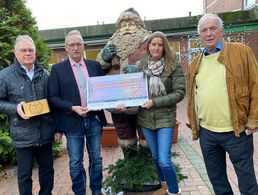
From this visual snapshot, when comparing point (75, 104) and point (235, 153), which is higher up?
point (75, 104)

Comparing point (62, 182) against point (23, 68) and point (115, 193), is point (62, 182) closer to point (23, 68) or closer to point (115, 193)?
point (115, 193)

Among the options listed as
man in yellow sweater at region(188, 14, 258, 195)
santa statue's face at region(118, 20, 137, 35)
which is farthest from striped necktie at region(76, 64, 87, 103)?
man in yellow sweater at region(188, 14, 258, 195)

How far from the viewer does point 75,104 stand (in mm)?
3615

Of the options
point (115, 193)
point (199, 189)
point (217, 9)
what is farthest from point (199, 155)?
point (217, 9)

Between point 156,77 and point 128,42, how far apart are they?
21.9 inches

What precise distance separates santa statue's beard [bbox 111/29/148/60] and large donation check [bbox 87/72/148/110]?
12.7 inches

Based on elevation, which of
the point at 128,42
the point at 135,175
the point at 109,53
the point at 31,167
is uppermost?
the point at 128,42

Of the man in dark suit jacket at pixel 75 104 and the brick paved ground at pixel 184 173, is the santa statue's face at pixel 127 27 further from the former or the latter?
the brick paved ground at pixel 184 173

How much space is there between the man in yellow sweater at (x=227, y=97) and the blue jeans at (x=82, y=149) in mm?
1242

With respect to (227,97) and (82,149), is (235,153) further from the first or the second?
(82,149)

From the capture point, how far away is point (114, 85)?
356cm

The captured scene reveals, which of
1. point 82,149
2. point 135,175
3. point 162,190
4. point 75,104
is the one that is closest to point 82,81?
point 75,104

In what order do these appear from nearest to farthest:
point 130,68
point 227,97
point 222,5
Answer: point 227,97
point 130,68
point 222,5

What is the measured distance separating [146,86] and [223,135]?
0.94 m
